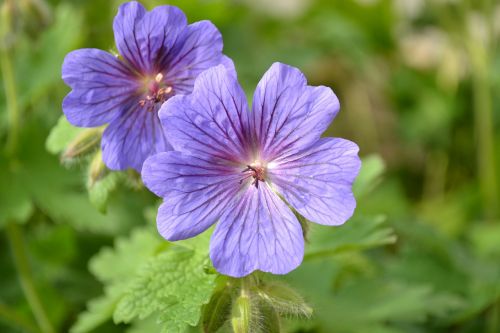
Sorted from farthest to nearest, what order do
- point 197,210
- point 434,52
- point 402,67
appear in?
point 434,52 → point 402,67 → point 197,210

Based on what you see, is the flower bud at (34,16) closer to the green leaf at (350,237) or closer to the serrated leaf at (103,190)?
the serrated leaf at (103,190)

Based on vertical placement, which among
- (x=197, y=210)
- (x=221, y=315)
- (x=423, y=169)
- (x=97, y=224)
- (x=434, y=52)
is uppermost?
(x=434, y=52)

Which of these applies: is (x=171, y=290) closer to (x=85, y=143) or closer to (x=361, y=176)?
(x=85, y=143)

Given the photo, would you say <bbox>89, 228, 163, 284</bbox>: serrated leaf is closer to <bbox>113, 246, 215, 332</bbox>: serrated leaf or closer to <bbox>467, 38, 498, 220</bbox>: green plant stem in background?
<bbox>113, 246, 215, 332</bbox>: serrated leaf

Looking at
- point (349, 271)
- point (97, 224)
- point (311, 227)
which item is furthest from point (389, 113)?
point (311, 227)

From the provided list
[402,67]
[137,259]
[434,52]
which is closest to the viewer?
[137,259]

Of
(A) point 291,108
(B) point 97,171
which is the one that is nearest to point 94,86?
(B) point 97,171

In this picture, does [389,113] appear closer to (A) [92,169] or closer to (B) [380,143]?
(B) [380,143]

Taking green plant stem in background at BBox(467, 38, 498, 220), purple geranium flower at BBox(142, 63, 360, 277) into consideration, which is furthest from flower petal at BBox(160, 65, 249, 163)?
green plant stem in background at BBox(467, 38, 498, 220)
